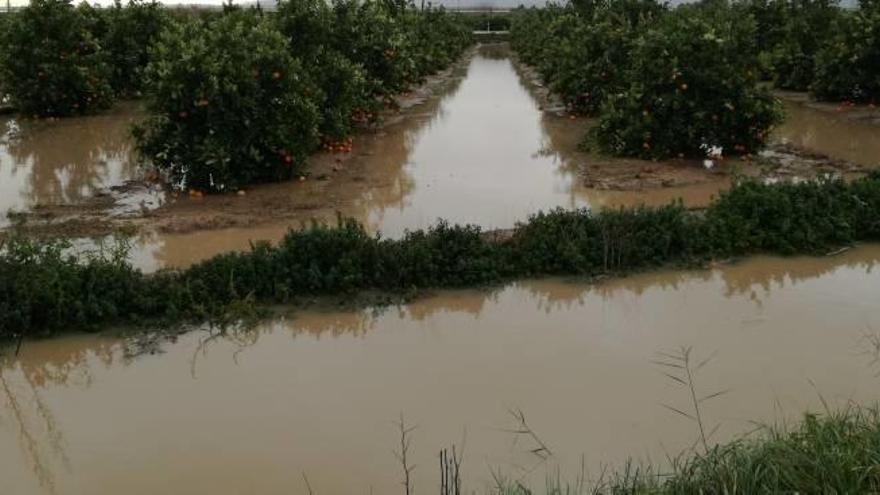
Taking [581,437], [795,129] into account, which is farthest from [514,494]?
[795,129]

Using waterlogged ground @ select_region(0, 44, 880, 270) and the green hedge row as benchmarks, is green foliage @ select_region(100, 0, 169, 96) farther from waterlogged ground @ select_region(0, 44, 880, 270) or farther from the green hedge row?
the green hedge row

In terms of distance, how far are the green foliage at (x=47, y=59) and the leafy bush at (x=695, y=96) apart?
10.2 meters

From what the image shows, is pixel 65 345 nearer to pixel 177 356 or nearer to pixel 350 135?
pixel 177 356

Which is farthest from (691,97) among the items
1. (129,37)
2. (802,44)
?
(129,37)

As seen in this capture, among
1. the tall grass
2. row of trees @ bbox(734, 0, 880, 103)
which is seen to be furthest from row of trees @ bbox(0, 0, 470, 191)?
the tall grass

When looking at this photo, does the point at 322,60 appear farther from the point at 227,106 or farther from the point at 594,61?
the point at 594,61

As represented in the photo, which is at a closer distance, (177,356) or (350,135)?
(177,356)

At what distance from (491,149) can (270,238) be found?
17.1ft

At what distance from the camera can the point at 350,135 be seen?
41.9ft

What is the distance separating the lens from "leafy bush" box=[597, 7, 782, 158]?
35.6 feet

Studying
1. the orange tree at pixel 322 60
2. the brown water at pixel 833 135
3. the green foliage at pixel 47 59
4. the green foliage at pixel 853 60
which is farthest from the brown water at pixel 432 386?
the green foliage at pixel 47 59

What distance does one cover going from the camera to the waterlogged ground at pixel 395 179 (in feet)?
27.6

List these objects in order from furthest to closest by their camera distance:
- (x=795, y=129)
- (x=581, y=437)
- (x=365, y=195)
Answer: (x=795, y=129)
(x=365, y=195)
(x=581, y=437)

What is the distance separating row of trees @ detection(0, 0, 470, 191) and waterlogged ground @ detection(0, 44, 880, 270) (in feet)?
1.44
